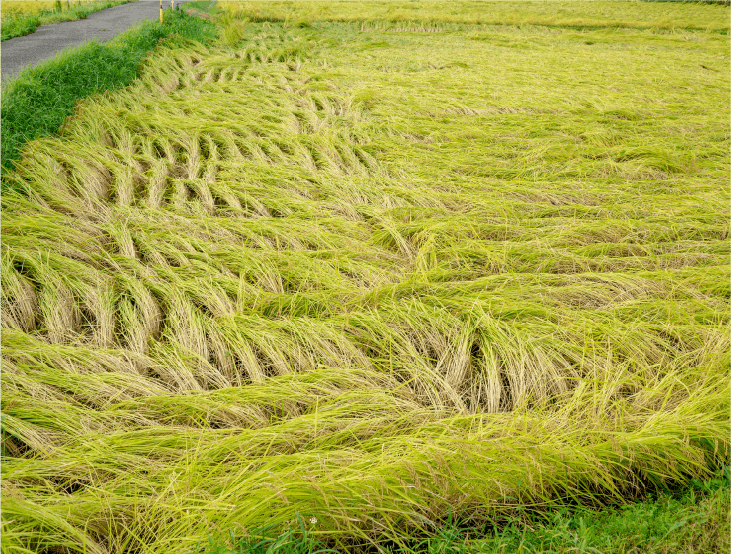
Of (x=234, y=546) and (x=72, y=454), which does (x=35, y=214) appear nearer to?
(x=72, y=454)

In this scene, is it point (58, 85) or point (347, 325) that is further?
point (58, 85)

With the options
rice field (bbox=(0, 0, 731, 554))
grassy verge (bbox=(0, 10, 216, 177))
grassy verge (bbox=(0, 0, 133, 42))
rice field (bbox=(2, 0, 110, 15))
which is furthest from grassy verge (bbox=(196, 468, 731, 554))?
rice field (bbox=(2, 0, 110, 15))

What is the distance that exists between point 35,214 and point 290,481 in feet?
8.31

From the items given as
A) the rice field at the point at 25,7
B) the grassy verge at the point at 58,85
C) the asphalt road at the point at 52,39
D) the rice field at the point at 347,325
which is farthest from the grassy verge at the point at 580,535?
the rice field at the point at 25,7

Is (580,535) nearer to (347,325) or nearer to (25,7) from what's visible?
(347,325)

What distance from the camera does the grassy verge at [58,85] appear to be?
3.78m

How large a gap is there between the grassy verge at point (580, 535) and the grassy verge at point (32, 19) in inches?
391

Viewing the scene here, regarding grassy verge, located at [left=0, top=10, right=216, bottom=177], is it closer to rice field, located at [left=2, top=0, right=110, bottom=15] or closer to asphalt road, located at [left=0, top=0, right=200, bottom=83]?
asphalt road, located at [left=0, top=0, right=200, bottom=83]

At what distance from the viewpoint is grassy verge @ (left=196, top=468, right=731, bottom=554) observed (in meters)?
1.25

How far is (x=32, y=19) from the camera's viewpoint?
29.0 feet

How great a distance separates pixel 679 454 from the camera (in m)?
1.56

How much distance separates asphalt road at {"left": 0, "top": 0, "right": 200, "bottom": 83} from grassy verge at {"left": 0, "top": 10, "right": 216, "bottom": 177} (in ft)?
1.42

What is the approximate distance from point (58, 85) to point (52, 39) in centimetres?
460

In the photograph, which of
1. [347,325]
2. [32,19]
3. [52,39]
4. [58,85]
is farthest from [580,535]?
[32,19]
